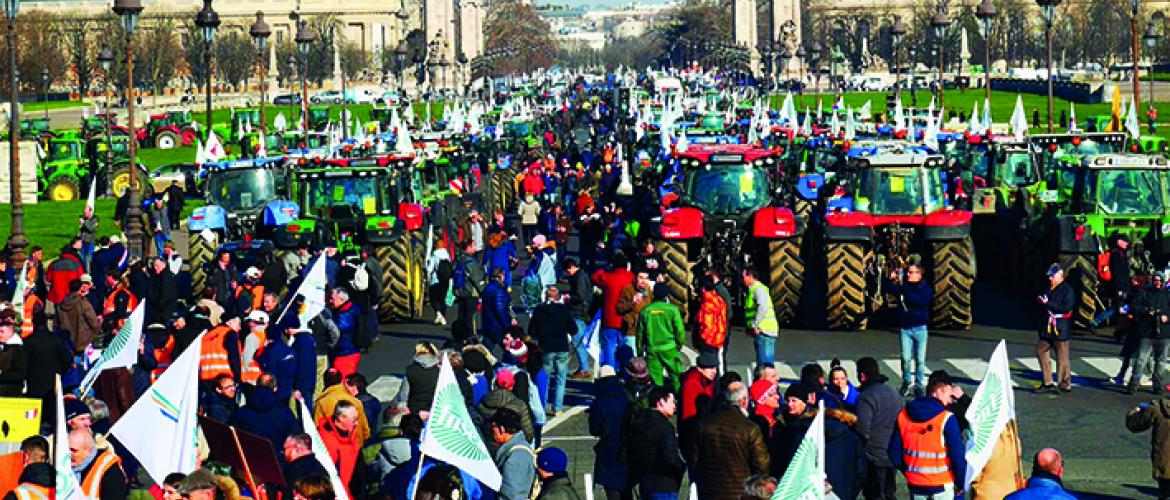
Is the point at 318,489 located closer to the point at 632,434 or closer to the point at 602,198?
the point at 632,434

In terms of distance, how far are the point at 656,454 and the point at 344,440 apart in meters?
2.10

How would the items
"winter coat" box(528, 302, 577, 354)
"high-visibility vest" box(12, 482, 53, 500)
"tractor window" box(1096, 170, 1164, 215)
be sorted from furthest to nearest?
"tractor window" box(1096, 170, 1164, 215) < "winter coat" box(528, 302, 577, 354) < "high-visibility vest" box(12, 482, 53, 500)

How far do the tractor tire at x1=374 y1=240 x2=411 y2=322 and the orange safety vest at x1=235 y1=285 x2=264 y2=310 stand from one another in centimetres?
395

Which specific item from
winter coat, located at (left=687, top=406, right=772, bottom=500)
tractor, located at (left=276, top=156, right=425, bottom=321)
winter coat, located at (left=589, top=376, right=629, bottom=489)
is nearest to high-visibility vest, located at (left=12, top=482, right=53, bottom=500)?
winter coat, located at (left=589, top=376, right=629, bottom=489)

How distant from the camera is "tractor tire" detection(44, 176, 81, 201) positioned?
61969 mm

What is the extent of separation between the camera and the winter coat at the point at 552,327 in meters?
22.3

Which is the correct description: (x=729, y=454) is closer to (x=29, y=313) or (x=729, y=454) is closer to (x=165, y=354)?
(x=165, y=354)

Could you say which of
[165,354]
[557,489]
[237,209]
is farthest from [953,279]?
[557,489]

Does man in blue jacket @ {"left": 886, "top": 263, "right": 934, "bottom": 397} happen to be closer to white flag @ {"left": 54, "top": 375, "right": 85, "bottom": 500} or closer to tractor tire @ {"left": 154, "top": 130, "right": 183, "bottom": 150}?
white flag @ {"left": 54, "top": 375, "right": 85, "bottom": 500}

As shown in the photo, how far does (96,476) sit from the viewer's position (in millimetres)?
14180

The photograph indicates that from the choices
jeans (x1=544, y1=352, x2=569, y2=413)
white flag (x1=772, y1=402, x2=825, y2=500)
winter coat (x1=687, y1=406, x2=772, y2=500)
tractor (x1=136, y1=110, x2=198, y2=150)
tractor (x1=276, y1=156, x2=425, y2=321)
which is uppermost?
tractor (x1=136, y1=110, x2=198, y2=150)

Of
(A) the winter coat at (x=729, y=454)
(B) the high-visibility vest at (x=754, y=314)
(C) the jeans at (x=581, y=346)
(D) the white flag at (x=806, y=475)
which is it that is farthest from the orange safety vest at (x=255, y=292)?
(D) the white flag at (x=806, y=475)

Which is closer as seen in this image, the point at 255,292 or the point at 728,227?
the point at 255,292

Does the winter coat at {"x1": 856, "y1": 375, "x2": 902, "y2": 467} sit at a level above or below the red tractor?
below
